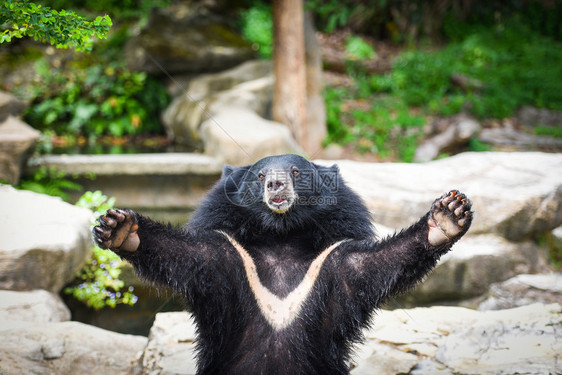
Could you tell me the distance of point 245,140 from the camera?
23.4ft

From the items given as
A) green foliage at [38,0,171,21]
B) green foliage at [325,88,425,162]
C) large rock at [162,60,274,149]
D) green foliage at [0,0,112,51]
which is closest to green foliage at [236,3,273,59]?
large rock at [162,60,274,149]

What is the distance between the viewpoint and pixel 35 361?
3127 mm

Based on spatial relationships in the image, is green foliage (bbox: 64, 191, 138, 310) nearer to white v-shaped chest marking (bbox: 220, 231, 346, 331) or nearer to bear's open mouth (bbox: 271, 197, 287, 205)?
white v-shaped chest marking (bbox: 220, 231, 346, 331)

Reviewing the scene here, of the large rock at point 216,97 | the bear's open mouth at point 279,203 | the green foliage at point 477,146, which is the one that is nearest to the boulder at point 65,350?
the bear's open mouth at point 279,203

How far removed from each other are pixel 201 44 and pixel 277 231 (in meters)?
8.30

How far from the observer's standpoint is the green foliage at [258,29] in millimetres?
12133

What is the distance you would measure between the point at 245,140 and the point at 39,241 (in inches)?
138

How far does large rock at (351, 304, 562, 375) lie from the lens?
3.16 meters

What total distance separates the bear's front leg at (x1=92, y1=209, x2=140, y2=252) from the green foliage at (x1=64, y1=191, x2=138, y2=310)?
8.28ft

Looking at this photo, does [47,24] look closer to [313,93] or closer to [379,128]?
[313,93]

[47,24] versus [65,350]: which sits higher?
[47,24]

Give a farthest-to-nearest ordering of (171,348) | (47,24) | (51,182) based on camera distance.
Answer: (51,182), (171,348), (47,24)

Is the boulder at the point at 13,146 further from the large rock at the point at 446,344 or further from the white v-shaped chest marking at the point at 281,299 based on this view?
the white v-shaped chest marking at the point at 281,299

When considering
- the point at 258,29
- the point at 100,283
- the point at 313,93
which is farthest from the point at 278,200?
the point at 258,29
